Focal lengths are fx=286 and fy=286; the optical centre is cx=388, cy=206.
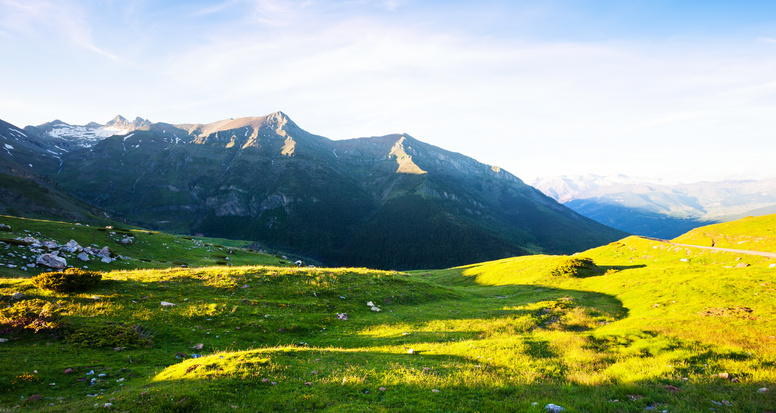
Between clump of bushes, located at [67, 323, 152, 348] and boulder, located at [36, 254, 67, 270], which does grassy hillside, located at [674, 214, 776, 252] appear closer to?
clump of bushes, located at [67, 323, 152, 348]

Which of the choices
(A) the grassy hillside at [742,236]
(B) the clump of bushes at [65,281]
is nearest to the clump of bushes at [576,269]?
(A) the grassy hillside at [742,236]

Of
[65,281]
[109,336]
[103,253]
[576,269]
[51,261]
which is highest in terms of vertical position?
[65,281]

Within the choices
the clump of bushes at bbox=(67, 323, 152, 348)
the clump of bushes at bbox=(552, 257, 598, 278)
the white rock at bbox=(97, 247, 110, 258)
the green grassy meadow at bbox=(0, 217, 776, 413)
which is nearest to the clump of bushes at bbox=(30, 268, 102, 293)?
the green grassy meadow at bbox=(0, 217, 776, 413)

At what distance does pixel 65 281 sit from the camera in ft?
66.0

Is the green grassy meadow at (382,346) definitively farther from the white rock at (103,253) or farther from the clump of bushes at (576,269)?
the clump of bushes at (576,269)

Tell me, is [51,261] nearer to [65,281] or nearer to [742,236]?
[65,281]

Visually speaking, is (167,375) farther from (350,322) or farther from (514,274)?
(514,274)

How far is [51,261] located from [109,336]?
1011 inches

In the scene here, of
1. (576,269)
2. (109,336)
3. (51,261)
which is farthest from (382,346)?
(576,269)

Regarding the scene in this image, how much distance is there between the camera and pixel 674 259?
4312 cm

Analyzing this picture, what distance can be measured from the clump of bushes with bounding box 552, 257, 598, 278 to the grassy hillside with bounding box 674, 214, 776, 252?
24.9m

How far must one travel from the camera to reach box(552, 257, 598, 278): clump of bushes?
4381cm

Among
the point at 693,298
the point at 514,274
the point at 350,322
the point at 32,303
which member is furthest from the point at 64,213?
the point at 693,298

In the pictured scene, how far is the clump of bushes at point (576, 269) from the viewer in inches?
1725
